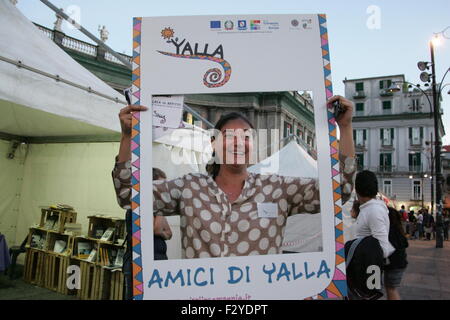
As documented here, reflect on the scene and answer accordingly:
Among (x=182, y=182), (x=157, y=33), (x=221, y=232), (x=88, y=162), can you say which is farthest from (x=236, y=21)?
(x=88, y=162)

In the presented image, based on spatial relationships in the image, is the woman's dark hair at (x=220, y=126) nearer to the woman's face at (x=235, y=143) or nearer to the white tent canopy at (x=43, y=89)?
the woman's face at (x=235, y=143)

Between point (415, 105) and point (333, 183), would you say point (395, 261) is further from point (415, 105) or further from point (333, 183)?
point (415, 105)

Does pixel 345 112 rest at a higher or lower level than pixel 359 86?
lower

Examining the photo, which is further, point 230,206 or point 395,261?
point 395,261

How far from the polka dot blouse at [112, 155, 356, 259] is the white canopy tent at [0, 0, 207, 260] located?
0.26 m

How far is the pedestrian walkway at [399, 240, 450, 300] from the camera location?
530cm

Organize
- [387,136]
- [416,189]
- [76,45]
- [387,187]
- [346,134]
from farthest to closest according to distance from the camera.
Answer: [387,136] → [387,187] → [416,189] → [76,45] → [346,134]

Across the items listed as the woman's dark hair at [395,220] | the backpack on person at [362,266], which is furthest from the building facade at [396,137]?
the backpack on person at [362,266]

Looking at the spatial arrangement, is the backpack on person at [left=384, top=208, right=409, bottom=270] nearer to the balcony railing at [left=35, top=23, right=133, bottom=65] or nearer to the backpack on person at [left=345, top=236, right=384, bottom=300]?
the backpack on person at [left=345, top=236, right=384, bottom=300]

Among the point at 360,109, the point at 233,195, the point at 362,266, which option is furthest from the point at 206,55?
the point at 360,109

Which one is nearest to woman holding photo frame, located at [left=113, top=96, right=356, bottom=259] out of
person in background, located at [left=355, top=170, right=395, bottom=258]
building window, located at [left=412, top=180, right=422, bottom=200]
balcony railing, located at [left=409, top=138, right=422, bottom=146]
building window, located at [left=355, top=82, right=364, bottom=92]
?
person in background, located at [left=355, top=170, right=395, bottom=258]

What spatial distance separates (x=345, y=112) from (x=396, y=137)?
44890 mm

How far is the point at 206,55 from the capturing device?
1.40 meters
